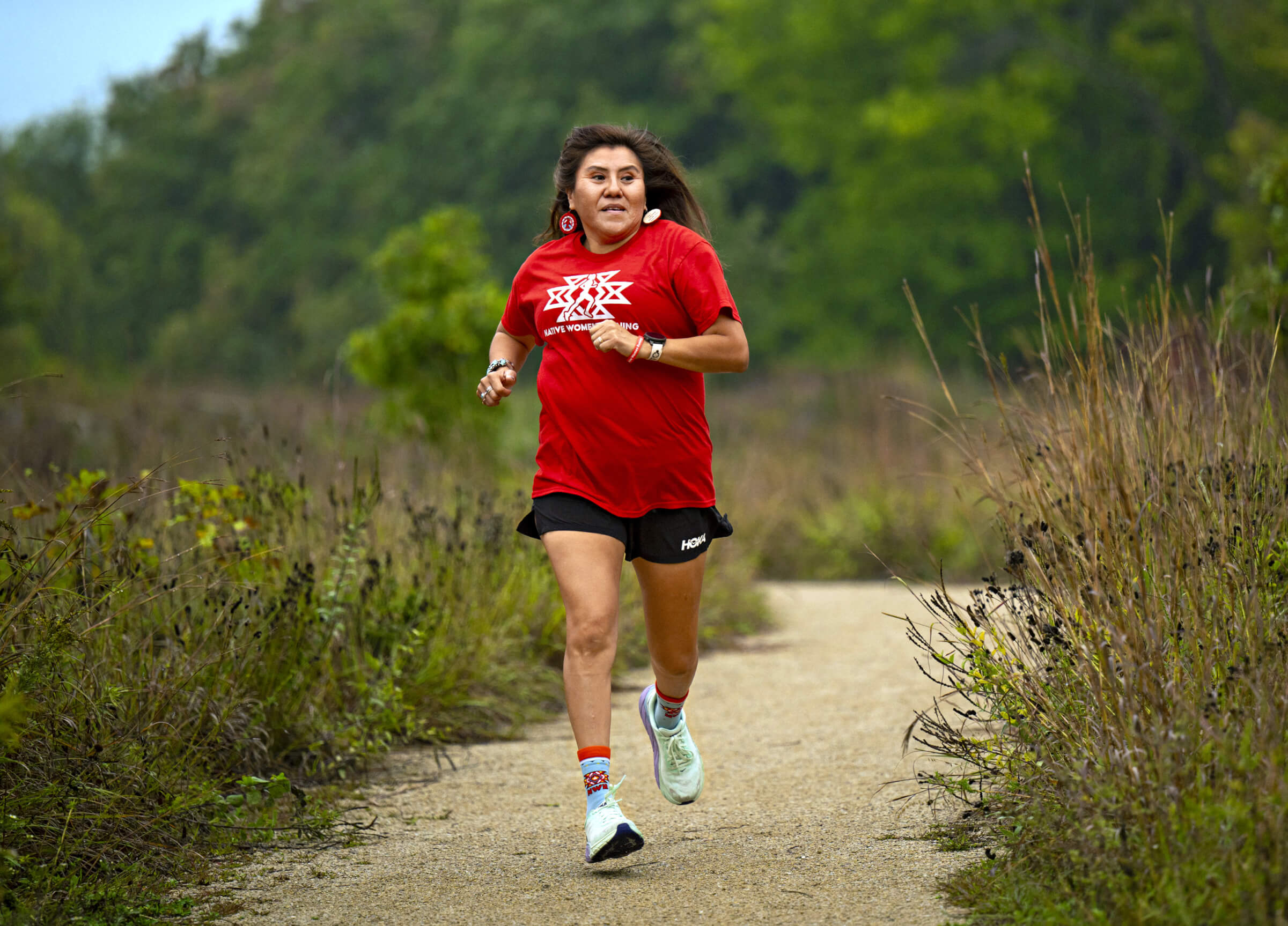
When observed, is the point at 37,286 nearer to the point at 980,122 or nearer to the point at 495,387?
the point at 980,122

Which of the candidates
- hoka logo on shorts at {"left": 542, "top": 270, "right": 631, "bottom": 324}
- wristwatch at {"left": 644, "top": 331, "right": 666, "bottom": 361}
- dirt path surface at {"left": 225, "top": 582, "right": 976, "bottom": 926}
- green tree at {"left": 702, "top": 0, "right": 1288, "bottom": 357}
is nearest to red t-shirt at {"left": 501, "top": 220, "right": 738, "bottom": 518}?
hoka logo on shorts at {"left": 542, "top": 270, "right": 631, "bottom": 324}

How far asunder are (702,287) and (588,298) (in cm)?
33

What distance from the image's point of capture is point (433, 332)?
1180 cm

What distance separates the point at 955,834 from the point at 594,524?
53.4 inches

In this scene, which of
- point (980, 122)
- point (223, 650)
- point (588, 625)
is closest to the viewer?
point (588, 625)

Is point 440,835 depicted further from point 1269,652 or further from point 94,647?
point 1269,652

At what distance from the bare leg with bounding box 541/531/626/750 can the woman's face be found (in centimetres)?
93

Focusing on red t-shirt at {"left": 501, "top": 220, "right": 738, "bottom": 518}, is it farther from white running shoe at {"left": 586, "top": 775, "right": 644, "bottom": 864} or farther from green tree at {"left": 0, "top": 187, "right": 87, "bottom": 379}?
green tree at {"left": 0, "top": 187, "right": 87, "bottom": 379}

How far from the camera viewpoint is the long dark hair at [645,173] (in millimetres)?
4488

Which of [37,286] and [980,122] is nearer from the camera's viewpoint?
[980,122]

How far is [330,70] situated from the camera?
133ft

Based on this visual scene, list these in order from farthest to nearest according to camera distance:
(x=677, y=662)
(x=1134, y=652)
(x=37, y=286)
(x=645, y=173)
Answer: (x=37, y=286)
(x=645, y=173)
(x=677, y=662)
(x=1134, y=652)

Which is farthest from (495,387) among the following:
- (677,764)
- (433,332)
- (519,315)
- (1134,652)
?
(433,332)

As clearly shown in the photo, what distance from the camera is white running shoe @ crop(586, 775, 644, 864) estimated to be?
386cm
